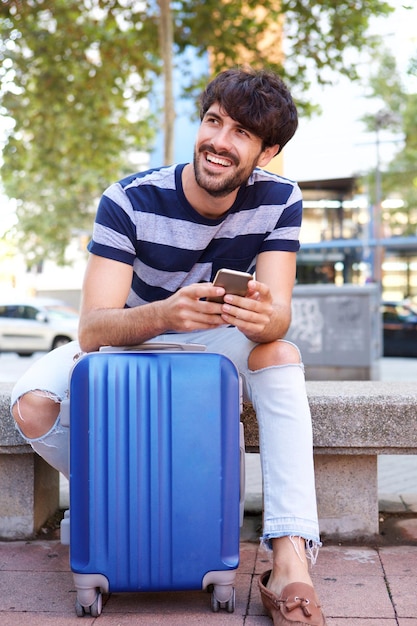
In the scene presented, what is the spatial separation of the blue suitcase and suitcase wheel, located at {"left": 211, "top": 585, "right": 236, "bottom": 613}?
0.25 ft

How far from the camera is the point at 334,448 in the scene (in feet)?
10.0

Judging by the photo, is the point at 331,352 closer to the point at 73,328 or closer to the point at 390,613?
the point at 390,613

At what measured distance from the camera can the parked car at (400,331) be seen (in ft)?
66.8

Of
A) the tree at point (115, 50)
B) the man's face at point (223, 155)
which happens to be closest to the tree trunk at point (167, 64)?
the tree at point (115, 50)

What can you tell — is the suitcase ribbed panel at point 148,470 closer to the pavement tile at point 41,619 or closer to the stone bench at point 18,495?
the pavement tile at point 41,619

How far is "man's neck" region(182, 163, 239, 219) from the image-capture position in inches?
107

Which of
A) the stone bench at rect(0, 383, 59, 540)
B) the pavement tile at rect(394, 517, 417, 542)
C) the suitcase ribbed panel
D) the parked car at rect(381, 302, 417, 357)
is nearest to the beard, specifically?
the suitcase ribbed panel

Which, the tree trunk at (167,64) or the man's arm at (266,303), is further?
the tree trunk at (167,64)

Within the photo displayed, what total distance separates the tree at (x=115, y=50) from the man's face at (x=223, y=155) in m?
8.65

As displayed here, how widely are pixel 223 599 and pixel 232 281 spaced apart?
3.09ft

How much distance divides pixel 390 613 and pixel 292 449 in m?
0.55

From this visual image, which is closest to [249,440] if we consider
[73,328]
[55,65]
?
[55,65]

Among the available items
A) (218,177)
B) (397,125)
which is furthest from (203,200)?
(397,125)

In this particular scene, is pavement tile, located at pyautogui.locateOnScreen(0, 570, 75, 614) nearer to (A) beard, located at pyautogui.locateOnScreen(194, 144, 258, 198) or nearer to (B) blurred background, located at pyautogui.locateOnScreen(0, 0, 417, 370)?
(A) beard, located at pyautogui.locateOnScreen(194, 144, 258, 198)
